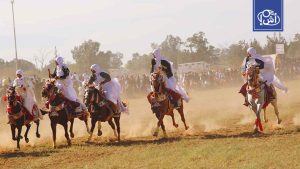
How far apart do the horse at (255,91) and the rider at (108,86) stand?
4642mm

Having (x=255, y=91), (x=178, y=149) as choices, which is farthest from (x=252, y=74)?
(x=178, y=149)

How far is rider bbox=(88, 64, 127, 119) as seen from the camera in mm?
18406

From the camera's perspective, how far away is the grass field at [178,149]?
1265cm

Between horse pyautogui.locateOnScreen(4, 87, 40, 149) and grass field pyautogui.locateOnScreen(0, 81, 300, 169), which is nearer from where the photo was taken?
grass field pyautogui.locateOnScreen(0, 81, 300, 169)

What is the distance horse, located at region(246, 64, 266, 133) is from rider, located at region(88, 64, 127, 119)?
464cm

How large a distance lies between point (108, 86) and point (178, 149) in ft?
15.4

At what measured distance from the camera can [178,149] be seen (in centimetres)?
1500

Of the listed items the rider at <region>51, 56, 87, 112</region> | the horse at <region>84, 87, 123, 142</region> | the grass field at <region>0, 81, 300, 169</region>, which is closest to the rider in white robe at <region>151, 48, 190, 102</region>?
the grass field at <region>0, 81, 300, 169</region>

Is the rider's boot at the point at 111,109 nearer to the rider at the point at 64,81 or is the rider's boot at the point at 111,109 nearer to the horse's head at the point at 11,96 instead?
the rider at the point at 64,81

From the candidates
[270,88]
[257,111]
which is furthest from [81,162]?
[270,88]

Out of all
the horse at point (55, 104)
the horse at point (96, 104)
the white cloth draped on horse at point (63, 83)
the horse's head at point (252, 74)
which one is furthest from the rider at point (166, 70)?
the horse at point (55, 104)

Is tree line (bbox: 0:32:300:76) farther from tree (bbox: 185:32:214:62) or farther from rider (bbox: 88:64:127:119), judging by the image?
rider (bbox: 88:64:127:119)

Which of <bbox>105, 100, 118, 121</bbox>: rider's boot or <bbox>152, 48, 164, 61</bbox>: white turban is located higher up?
<bbox>152, 48, 164, 61</bbox>: white turban

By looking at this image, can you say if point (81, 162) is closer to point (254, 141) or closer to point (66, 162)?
point (66, 162)
